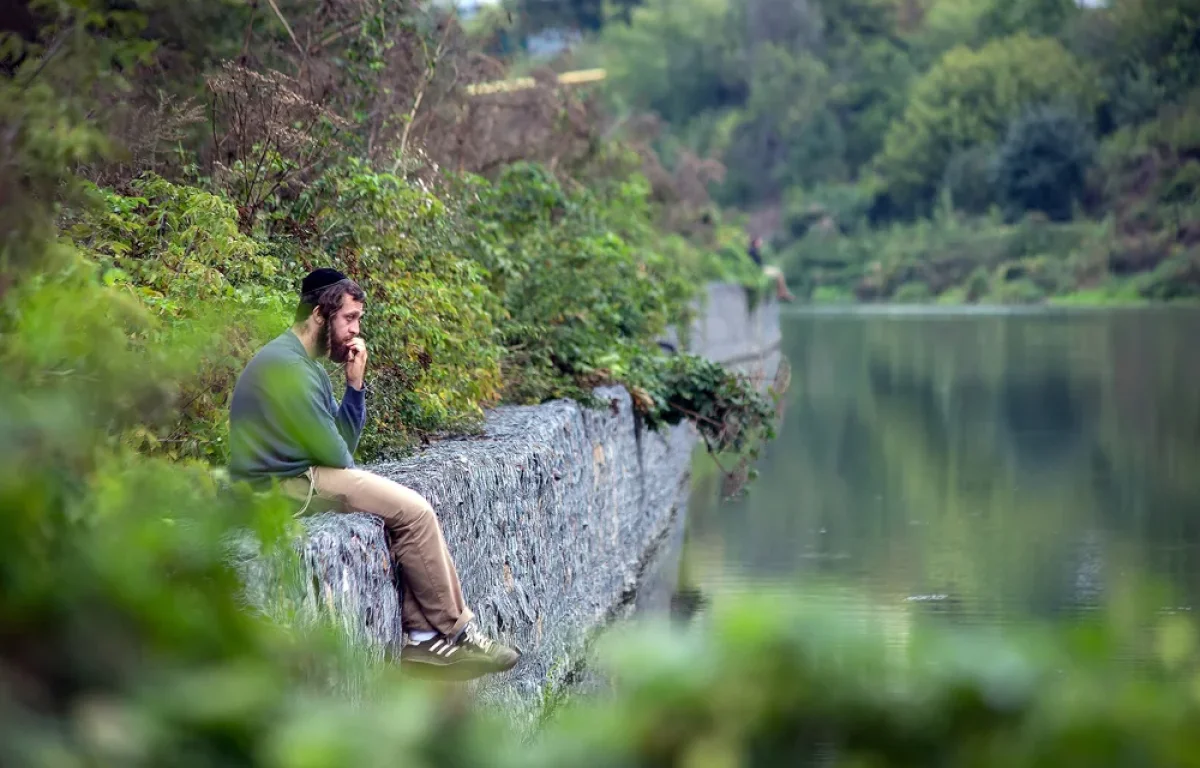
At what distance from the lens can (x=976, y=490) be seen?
18.8 meters

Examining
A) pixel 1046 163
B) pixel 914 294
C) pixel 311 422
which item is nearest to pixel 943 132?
pixel 1046 163

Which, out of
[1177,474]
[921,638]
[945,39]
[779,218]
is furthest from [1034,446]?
[945,39]

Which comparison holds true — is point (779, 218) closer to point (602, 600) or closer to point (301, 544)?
point (602, 600)

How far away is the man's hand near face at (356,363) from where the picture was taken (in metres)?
6.97

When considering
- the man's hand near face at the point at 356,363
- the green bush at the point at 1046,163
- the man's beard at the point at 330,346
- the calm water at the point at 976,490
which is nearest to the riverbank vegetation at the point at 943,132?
the green bush at the point at 1046,163

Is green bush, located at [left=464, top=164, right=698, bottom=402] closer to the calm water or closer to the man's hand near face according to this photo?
the calm water

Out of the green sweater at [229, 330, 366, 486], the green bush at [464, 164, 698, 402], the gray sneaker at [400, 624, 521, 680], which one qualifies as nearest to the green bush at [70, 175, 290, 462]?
the green sweater at [229, 330, 366, 486]

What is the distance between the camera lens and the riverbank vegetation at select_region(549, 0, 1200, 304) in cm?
8219

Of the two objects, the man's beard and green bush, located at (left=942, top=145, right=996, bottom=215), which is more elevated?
green bush, located at (left=942, top=145, right=996, bottom=215)

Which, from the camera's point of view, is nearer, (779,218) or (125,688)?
(125,688)

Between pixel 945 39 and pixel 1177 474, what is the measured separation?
101m

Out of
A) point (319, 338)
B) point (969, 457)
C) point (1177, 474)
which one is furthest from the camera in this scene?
point (969, 457)

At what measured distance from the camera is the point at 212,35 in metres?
14.0

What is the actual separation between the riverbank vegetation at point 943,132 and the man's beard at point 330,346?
6228 centimetres
